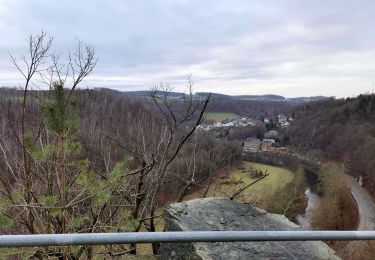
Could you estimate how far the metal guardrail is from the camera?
60.1 inches

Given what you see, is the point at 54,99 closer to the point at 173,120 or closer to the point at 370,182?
the point at 173,120

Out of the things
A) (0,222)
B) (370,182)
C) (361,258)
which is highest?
(0,222)

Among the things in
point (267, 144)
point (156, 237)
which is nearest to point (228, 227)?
point (156, 237)

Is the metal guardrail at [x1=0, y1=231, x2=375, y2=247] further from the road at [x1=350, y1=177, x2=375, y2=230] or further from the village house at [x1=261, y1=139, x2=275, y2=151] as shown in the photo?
the village house at [x1=261, y1=139, x2=275, y2=151]

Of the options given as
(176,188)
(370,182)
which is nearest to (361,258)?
(176,188)

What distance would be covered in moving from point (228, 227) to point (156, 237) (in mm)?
2399

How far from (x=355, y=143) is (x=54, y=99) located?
57719 millimetres

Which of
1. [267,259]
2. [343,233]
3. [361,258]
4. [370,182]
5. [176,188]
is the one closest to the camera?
[343,233]

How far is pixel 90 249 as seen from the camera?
17.9 ft

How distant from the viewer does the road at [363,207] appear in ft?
113

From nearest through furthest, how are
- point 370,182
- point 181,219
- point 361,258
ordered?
point 181,219
point 361,258
point 370,182

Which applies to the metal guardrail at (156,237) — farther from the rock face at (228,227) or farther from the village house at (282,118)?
the village house at (282,118)

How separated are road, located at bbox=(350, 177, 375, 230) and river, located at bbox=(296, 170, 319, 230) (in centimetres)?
402

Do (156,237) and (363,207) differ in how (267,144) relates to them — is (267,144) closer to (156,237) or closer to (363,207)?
(363,207)
